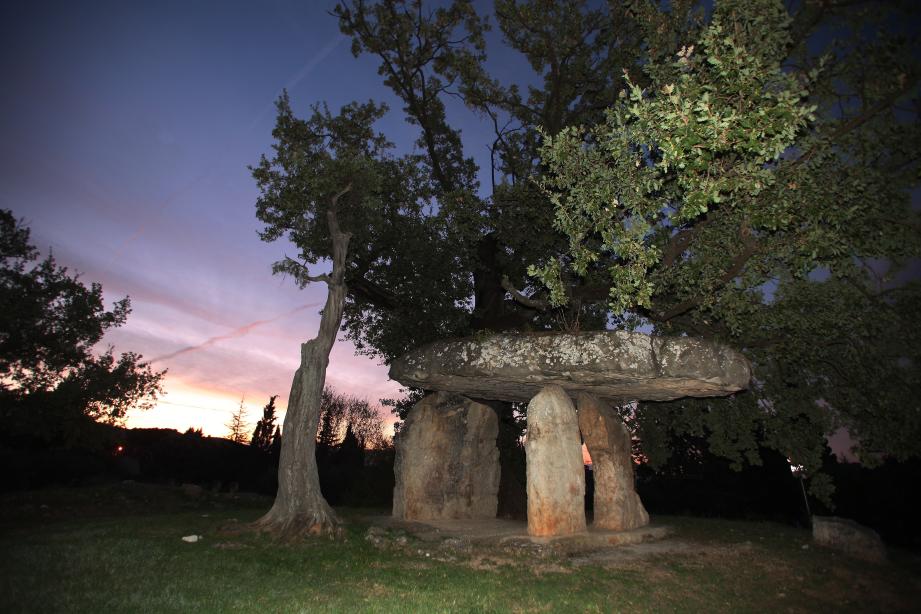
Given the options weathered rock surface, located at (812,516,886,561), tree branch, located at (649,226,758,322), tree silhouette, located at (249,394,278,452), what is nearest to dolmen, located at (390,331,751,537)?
tree branch, located at (649,226,758,322)

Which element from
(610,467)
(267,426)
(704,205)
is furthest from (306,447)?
(267,426)

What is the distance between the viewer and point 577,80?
1612cm

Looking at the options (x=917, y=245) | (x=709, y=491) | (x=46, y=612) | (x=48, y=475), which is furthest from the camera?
(x=709, y=491)

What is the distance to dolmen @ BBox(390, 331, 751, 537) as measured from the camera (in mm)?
11320

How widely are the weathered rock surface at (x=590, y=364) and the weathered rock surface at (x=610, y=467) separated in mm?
600

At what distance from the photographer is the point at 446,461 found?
15.2 meters

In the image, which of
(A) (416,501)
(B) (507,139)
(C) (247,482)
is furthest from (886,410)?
(C) (247,482)

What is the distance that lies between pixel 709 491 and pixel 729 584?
25094 millimetres

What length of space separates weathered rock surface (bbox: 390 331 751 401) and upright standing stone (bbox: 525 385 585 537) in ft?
2.57

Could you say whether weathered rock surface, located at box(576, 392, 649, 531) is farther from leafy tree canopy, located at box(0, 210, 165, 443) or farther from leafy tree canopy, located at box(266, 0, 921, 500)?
leafy tree canopy, located at box(0, 210, 165, 443)

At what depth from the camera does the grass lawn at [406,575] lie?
22.2 feet

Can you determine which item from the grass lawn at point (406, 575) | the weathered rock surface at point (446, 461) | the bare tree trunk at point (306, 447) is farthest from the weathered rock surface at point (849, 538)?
the bare tree trunk at point (306, 447)

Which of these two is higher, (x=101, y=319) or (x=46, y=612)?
(x=101, y=319)

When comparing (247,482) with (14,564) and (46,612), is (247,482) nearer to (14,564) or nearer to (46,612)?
(14,564)
